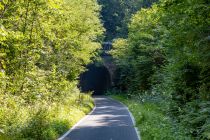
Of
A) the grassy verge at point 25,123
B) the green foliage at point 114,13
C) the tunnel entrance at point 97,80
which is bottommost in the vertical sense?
the grassy verge at point 25,123

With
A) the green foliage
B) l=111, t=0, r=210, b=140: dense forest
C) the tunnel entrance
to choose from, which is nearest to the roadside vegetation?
l=111, t=0, r=210, b=140: dense forest

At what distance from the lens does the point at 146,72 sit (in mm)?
37531

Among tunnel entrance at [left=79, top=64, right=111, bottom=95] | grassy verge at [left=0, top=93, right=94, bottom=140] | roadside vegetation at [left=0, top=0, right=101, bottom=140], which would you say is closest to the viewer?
grassy verge at [left=0, top=93, right=94, bottom=140]

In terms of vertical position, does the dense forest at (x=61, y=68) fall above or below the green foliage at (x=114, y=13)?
below

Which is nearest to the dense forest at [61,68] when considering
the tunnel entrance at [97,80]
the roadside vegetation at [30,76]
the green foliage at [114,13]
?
the roadside vegetation at [30,76]

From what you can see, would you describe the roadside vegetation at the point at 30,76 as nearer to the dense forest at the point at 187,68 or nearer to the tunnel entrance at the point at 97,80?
the dense forest at the point at 187,68

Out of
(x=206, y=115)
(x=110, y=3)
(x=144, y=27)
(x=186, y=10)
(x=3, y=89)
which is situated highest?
(x=110, y=3)

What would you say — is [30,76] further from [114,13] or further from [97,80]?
[114,13]

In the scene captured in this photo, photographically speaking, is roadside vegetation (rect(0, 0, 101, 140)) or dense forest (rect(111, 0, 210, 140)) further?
roadside vegetation (rect(0, 0, 101, 140))

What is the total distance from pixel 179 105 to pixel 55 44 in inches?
348

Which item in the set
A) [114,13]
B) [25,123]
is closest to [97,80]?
[114,13]

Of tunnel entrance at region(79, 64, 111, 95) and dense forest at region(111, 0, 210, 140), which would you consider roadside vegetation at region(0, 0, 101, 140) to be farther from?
tunnel entrance at region(79, 64, 111, 95)

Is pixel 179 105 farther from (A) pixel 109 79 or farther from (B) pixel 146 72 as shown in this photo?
(A) pixel 109 79

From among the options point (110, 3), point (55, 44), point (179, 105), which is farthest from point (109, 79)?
point (179, 105)
